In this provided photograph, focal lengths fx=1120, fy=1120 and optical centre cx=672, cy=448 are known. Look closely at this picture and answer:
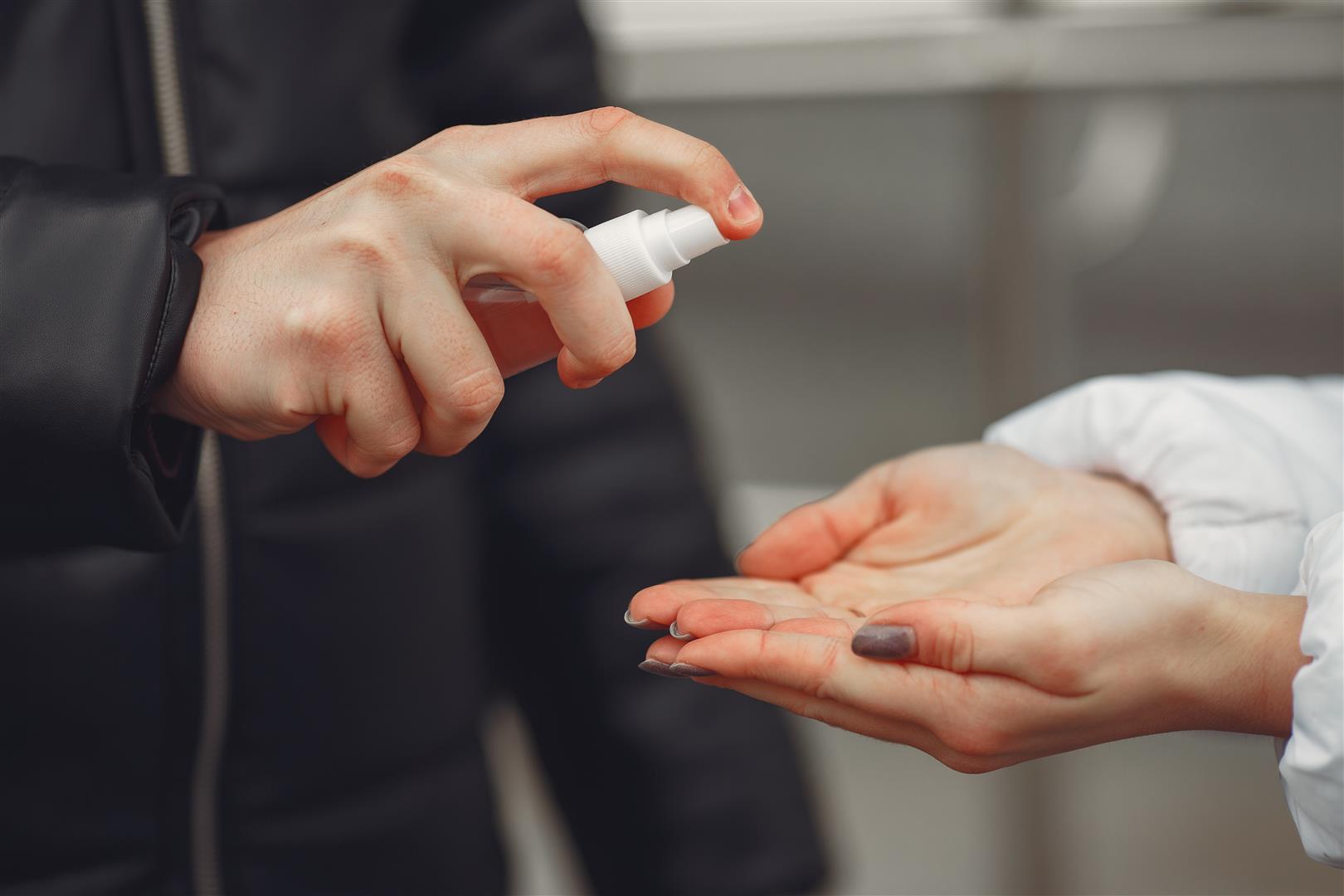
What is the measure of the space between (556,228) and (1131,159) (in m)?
0.74

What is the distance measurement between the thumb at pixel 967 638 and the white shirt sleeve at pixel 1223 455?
0.09 metres

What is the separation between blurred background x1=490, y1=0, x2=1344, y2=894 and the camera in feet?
2.89

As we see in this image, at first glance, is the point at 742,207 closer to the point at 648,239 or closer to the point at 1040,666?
the point at 648,239

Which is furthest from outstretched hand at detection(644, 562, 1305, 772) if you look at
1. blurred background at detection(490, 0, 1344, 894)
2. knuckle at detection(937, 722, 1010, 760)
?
blurred background at detection(490, 0, 1344, 894)

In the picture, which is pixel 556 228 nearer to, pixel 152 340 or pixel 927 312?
pixel 152 340

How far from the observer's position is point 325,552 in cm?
55

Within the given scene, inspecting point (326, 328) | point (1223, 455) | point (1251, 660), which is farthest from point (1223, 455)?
point (326, 328)

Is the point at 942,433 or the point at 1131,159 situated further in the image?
the point at 942,433

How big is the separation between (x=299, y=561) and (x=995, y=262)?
652 millimetres

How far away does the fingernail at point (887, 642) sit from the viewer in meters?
0.36

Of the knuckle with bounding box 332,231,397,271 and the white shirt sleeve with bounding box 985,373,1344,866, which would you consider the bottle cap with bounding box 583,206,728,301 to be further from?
the white shirt sleeve with bounding box 985,373,1344,866

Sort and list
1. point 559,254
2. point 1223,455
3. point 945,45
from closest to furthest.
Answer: point 559,254 < point 1223,455 < point 945,45

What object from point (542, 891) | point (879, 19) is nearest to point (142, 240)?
point (879, 19)

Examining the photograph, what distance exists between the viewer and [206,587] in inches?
20.5
